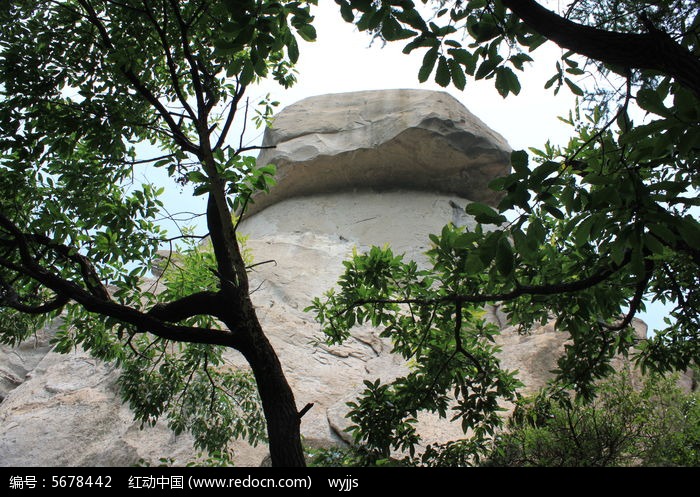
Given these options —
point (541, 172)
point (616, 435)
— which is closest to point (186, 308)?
point (541, 172)

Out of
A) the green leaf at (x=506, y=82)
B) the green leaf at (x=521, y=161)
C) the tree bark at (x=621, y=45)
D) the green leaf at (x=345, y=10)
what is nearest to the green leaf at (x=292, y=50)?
the green leaf at (x=345, y=10)

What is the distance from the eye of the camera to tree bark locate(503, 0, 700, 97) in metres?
1.94

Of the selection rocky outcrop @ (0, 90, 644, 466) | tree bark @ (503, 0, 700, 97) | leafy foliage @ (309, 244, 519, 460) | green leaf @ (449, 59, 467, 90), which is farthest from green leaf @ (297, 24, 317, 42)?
rocky outcrop @ (0, 90, 644, 466)

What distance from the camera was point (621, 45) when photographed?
2.04m

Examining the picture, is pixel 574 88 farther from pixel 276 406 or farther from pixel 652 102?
pixel 276 406

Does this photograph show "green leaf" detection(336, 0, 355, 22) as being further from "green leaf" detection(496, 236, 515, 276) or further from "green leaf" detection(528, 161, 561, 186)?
"green leaf" detection(496, 236, 515, 276)

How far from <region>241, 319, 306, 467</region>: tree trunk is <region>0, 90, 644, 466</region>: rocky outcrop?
4969 millimetres

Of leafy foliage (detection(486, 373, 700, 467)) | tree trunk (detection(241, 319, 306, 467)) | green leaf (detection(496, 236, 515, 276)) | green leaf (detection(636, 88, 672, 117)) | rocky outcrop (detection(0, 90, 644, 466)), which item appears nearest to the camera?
green leaf (detection(636, 88, 672, 117))

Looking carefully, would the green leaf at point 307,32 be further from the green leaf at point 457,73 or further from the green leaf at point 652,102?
the green leaf at point 652,102

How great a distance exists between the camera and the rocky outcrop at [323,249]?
9031mm

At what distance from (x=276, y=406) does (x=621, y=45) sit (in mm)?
2931

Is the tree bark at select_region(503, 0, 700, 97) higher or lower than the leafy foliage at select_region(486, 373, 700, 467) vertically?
higher

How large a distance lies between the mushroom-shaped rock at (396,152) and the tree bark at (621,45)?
12495 millimetres
